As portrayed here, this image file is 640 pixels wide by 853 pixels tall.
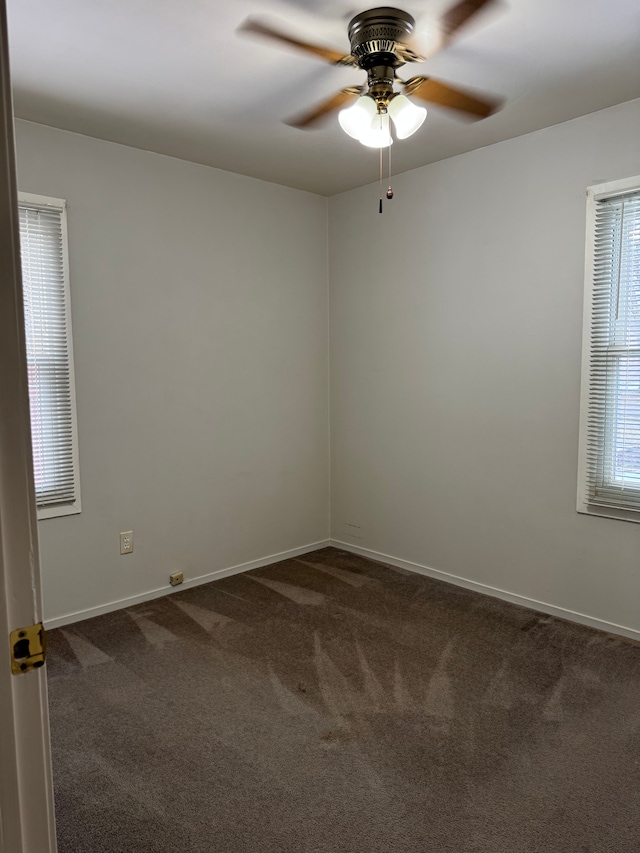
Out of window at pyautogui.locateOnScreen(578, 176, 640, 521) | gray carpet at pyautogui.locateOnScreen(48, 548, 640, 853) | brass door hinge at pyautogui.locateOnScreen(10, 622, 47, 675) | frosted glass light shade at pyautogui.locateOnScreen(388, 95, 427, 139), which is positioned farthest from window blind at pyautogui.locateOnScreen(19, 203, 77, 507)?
window at pyautogui.locateOnScreen(578, 176, 640, 521)

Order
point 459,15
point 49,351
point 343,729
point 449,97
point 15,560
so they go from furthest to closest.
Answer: point 49,351 < point 449,97 < point 343,729 < point 459,15 < point 15,560

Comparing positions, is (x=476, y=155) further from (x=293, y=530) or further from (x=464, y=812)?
(x=464, y=812)

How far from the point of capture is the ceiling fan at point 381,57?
2004 mm

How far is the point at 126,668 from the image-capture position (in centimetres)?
269

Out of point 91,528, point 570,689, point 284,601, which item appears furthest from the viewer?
point 284,601

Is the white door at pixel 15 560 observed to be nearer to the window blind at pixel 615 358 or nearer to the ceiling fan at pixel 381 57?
the ceiling fan at pixel 381 57

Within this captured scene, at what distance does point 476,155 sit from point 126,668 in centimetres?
325

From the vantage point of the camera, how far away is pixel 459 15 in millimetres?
1986

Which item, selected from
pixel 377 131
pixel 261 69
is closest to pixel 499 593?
pixel 377 131

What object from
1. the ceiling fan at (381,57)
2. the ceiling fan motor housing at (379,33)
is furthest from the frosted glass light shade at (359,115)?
the ceiling fan motor housing at (379,33)

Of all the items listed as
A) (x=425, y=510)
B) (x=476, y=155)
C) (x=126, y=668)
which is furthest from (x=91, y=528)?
→ (x=476, y=155)

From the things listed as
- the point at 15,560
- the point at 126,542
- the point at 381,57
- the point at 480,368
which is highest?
the point at 381,57

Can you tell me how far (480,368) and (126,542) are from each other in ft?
7.43

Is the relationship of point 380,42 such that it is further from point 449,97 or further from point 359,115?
point 449,97
